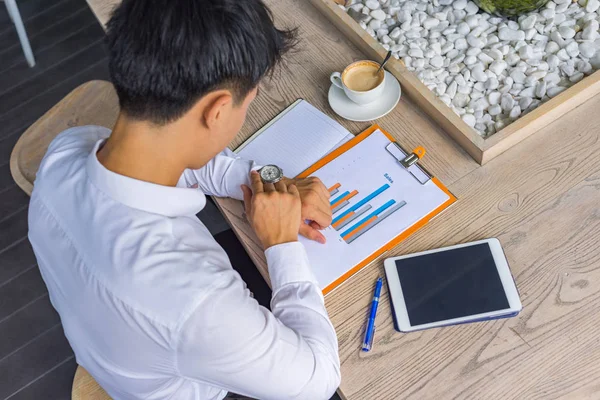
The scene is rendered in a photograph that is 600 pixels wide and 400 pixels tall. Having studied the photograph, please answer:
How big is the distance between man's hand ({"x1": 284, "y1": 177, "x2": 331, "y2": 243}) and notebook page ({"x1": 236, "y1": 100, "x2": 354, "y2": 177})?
0.33 ft

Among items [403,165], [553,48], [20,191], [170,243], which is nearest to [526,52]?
[553,48]

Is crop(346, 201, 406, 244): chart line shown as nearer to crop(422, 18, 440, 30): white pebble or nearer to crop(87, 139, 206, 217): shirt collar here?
crop(87, 139, 206, 217): shirt collar

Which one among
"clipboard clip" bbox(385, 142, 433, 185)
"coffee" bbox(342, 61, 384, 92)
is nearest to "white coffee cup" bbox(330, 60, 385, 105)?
"coffee" bbox(342, 61, 384, 92)

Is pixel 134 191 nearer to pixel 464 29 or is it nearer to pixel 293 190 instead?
pixel 293 190

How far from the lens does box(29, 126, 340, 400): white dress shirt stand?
2.61 feet

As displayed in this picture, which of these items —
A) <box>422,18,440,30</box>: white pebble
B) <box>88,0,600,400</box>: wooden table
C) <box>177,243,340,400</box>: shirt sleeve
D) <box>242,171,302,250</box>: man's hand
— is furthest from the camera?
<box>422,18,440,30</box>: white pebble

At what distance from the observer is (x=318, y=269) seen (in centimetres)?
104

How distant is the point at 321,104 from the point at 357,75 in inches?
3.6

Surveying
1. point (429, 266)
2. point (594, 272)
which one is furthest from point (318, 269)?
point (594, 272)

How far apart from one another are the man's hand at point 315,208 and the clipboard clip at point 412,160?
0.16 meters

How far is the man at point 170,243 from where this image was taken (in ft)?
2.64

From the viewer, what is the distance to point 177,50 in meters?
0.81

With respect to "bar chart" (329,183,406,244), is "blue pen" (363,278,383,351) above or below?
below

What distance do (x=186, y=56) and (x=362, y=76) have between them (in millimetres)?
504
